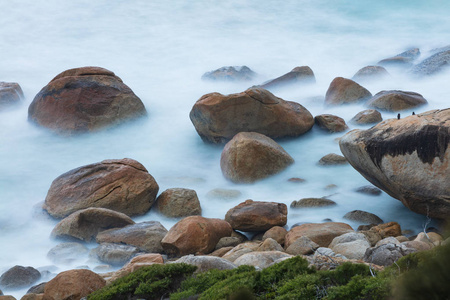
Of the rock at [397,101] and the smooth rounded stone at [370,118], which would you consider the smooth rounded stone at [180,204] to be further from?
the rock at [397,101]

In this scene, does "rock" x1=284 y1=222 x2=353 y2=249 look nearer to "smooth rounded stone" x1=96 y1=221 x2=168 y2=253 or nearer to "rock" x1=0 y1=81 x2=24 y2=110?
"smooth rounded stone" x1=96 y1=221 x2=168 y2=253

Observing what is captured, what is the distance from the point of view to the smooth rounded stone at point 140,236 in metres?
10.6

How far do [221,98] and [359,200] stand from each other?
452 centimetres

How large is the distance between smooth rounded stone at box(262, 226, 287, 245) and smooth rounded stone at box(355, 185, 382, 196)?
2750 millimetres

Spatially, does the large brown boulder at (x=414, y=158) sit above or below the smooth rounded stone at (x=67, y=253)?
above

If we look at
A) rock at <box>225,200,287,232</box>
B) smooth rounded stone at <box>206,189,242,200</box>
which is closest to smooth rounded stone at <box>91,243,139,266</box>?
rock at <box>225,200,287,232</box>

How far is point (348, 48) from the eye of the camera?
89.2 feet

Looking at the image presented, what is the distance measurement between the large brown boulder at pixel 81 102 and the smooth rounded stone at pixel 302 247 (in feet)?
29.7

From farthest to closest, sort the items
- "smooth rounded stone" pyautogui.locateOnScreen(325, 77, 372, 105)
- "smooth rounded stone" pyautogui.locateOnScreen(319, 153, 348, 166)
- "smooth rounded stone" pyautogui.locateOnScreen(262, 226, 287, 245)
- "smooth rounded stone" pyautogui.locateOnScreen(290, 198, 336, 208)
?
"smooth rounded stone" pyautogui.locateOnScreen(325, 77, 372, 105) < "smooth rounded stone" pyautogui.locateOnScreen(319, 153, 348, 166) < "smooth rounded stone" pyautogui.locateOnScreen(290, 198, 336, 208) < "smooth rounded stone" pyautogui.locateOnScreen(262, 226, 287, 245)

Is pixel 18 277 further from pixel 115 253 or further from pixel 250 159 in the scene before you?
pixel 250 159

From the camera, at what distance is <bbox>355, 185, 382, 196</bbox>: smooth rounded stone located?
1252cm

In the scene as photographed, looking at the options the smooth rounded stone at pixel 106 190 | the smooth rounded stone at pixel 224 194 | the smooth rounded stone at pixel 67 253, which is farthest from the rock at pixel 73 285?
the smooth rounded stone at pixel 224 194

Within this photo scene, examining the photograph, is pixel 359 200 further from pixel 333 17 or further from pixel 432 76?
pixel 333 17

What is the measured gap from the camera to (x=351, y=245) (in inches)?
362
